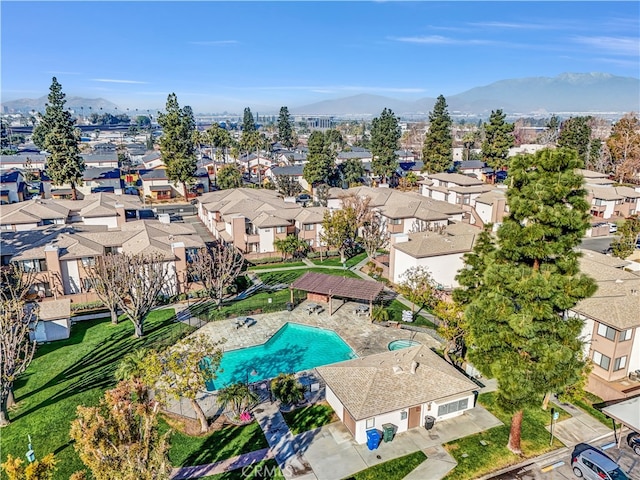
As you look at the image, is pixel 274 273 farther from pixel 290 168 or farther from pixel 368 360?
pixel 290 168

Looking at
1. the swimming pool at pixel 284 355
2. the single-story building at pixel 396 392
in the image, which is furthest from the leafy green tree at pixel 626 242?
the swimming pool at pixel 284 355

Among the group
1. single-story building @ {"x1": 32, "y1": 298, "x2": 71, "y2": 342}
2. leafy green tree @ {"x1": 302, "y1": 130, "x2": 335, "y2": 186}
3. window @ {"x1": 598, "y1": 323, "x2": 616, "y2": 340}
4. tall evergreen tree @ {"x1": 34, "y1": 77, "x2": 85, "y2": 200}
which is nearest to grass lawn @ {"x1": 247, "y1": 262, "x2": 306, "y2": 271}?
single-story building @ {"x1": 32, "y1": 298, "x2": 71, "y2": 342}

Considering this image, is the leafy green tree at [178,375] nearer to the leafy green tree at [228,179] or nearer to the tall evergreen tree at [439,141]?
the leafy green tree at [228,179]

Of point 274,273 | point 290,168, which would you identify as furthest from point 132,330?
point 290,168

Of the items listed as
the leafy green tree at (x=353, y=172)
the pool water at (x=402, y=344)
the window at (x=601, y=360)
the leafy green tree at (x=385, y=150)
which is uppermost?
the leafy green tree at (x=385, y=150)

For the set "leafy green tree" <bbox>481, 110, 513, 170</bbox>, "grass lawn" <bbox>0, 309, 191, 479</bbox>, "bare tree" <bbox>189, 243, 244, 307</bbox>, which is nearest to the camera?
"grass lawn" <bbox>0, 309, 191, 479</bbox>

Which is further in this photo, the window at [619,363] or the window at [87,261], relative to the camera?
the window at [87,261]

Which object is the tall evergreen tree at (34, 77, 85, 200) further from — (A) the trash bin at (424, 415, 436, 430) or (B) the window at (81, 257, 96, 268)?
(A) the trash bin at (424, 415, 436, 430)
